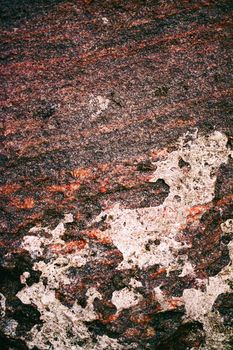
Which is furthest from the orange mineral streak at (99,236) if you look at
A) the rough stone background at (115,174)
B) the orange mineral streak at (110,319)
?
the orange mineral streak at (110,319)

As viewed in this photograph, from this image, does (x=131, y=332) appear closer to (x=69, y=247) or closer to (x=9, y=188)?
(x=69, y=247)

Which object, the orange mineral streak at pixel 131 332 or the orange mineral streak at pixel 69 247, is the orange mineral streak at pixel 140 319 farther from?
the orange mineral streak at pixel 69 247

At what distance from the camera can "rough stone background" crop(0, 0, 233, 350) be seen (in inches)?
43.6

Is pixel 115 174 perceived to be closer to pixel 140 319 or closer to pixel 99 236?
pixel 99 236

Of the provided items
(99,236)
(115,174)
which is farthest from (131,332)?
(115,174)

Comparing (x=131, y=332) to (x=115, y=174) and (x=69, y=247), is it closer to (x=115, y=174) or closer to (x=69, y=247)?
(x=69, y=247)

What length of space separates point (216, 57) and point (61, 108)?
A: 65cm

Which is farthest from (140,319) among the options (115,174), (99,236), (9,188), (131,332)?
(9,188)

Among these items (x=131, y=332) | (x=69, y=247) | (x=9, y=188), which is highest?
(x=9, y=188)

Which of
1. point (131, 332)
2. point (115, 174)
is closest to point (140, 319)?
point (131, 332)

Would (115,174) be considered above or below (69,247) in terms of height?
above

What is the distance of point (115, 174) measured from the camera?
1.12 meters

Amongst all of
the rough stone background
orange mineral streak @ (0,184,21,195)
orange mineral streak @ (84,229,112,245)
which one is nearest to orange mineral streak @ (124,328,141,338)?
the rough stone background

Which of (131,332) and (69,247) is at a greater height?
(69,247)
